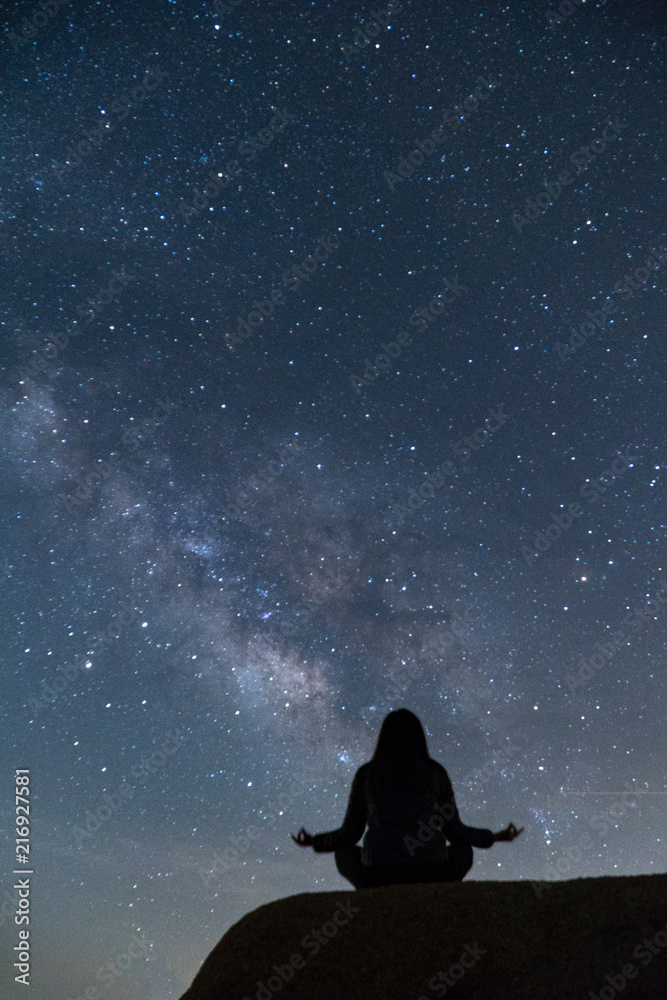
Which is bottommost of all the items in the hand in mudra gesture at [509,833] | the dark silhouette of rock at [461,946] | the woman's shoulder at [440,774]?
the dark silhouette of rock at [461,946]

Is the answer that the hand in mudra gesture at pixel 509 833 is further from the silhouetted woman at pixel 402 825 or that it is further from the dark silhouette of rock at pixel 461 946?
the dark silhouette of rock at pixel 461 946

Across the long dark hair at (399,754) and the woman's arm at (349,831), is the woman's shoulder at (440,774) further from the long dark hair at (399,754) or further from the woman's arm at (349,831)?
the woman's arm at (349,831)

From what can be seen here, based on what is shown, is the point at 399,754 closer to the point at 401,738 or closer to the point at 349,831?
the point at 401,738

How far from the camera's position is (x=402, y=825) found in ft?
12.1

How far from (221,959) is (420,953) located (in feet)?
3.48

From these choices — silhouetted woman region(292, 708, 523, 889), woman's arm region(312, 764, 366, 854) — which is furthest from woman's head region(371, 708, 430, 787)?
woman's arm region(312, 764, 366, 854)

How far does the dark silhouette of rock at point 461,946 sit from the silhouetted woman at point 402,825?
1.37 feet

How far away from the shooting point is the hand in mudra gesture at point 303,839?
3.75 m

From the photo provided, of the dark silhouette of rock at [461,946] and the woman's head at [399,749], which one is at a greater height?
the woman's head at [399,749]

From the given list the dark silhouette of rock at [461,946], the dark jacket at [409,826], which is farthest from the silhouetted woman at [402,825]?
the dark silhouette of rock at [461,946]

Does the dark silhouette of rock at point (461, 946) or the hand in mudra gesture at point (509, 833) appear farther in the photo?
the hand in mudra gesture at point (509, 833)

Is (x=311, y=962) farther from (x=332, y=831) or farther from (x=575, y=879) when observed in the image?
(x=575, y=879)

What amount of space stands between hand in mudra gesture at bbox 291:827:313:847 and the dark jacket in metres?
0.04

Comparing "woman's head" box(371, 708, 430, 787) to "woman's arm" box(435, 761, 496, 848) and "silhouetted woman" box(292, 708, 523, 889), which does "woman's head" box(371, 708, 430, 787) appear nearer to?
"silhouetted woman" box(292, 708, 523, 889)
